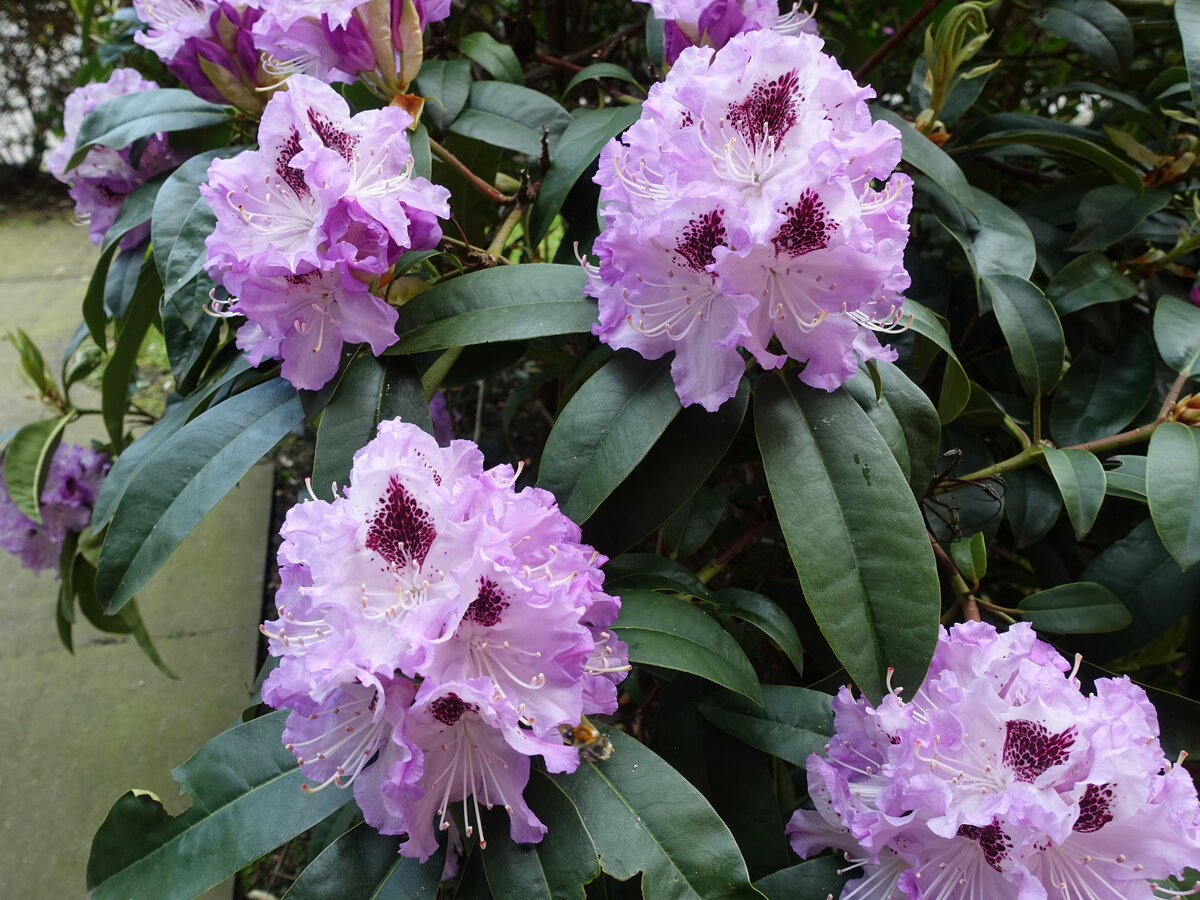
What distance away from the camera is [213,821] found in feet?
2.22

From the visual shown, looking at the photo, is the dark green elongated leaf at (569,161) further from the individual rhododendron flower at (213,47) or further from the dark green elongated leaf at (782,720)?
the dark green elongated leaf at (782,720)

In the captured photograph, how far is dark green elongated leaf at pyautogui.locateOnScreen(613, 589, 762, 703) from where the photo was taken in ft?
2.23

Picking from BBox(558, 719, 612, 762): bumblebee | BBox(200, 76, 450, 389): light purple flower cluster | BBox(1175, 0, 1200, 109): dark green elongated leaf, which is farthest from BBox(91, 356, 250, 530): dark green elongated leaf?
BBox(1175, 0, 1200, 109): dark green elongated leaf

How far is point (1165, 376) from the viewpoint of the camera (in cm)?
105

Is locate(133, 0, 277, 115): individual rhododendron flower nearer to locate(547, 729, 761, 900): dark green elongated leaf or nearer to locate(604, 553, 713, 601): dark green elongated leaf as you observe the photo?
locate(604, 553, 713, 601): dark green elongated leaf

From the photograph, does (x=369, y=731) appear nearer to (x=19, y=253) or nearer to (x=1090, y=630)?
(x=1090, y=630)

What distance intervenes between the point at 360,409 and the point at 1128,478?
29.1 inches

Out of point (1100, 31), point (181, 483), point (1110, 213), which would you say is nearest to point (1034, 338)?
point (1110, 213)

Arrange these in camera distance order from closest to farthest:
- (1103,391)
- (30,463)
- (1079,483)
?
1. (1079,483)
2. (1103,391)
3. (30,463)

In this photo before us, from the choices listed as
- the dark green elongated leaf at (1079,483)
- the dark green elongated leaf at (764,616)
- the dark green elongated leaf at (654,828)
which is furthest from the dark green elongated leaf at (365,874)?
the dark green elongated leaf at (1079,483)

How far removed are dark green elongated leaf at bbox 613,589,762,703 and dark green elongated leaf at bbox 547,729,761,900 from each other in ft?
0.24

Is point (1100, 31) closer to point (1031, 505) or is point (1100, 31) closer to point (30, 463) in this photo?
point (1031, 505)

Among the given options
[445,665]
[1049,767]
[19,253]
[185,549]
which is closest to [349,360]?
[445,665]

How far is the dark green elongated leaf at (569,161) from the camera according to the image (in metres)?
0.91
